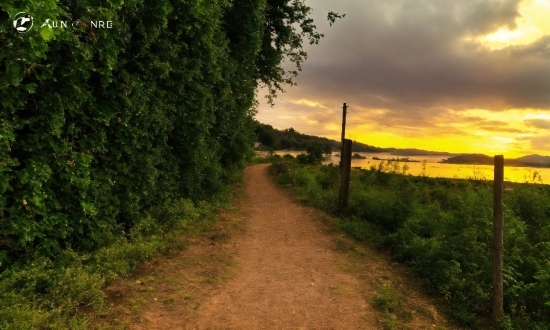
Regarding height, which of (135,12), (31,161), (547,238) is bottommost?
(547,238)

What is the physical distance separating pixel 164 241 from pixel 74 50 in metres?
4.54

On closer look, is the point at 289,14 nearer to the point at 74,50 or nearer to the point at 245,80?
the point at 245,80

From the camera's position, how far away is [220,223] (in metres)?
11.0

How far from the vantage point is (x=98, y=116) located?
6.65 m

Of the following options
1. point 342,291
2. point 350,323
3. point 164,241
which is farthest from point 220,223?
point 350,323

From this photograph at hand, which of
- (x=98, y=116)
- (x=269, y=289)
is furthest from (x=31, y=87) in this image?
(x=269, y=289)

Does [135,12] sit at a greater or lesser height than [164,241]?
greater

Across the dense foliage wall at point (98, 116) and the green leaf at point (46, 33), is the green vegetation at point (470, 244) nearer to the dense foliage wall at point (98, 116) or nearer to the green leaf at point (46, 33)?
the dense foliage wall at point (98, 116)

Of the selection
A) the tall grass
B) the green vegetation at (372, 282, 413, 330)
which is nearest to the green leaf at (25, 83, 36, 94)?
the tall grass

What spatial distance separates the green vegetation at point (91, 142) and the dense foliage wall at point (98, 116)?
0.08ft

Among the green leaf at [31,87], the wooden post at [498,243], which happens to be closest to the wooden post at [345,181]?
the wooden post at [498,243]

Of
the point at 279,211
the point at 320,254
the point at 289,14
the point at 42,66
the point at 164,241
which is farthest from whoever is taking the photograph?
the point at 289,14

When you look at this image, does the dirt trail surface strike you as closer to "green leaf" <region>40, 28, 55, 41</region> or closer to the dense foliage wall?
the dense foliage wall

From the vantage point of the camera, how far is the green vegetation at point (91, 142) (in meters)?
4.88
